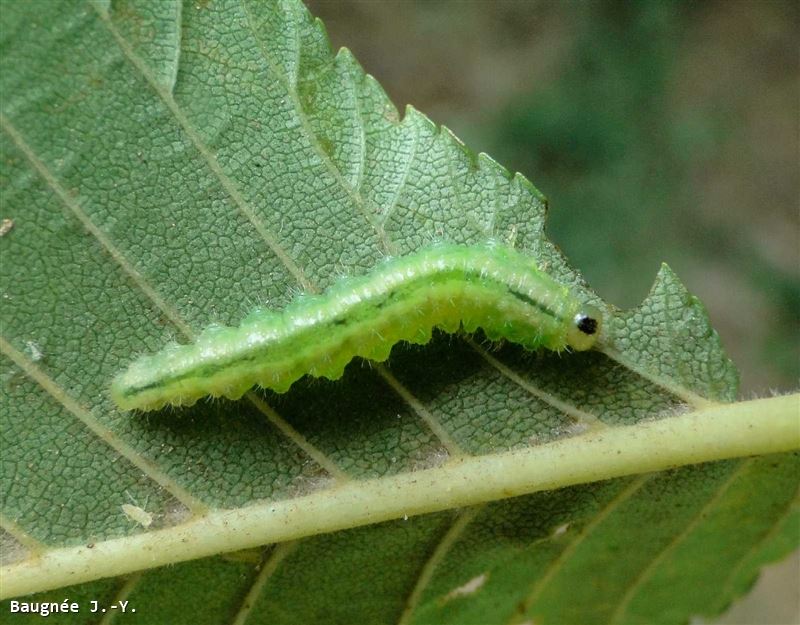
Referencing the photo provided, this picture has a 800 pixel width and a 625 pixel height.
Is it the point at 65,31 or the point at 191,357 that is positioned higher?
the point at 65,31

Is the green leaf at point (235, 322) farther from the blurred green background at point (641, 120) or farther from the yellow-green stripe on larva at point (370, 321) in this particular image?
the blurred green background at point (641, 120)

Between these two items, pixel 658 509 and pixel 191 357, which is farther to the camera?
pixel 658 509

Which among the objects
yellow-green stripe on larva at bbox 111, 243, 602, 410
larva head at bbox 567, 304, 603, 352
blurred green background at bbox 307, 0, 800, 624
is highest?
blurred green background at bbox 307, 0, 800, 624

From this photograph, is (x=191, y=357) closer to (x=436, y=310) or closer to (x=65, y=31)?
(x=436, y=310)

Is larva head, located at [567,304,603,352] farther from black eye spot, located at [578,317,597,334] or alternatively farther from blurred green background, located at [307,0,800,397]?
blurred green background, located at [307,0,800,397]

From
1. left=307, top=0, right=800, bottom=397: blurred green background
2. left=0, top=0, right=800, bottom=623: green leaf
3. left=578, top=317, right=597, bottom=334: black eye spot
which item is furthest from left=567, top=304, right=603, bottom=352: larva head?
left=307, top=0, right=800, bottom=397: blurred green background

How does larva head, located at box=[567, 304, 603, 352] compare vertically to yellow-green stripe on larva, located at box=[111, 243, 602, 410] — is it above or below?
below

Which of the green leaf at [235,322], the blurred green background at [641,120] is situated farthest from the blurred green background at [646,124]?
the green leaf at [235,322]

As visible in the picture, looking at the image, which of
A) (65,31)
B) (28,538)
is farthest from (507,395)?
(65,31)
